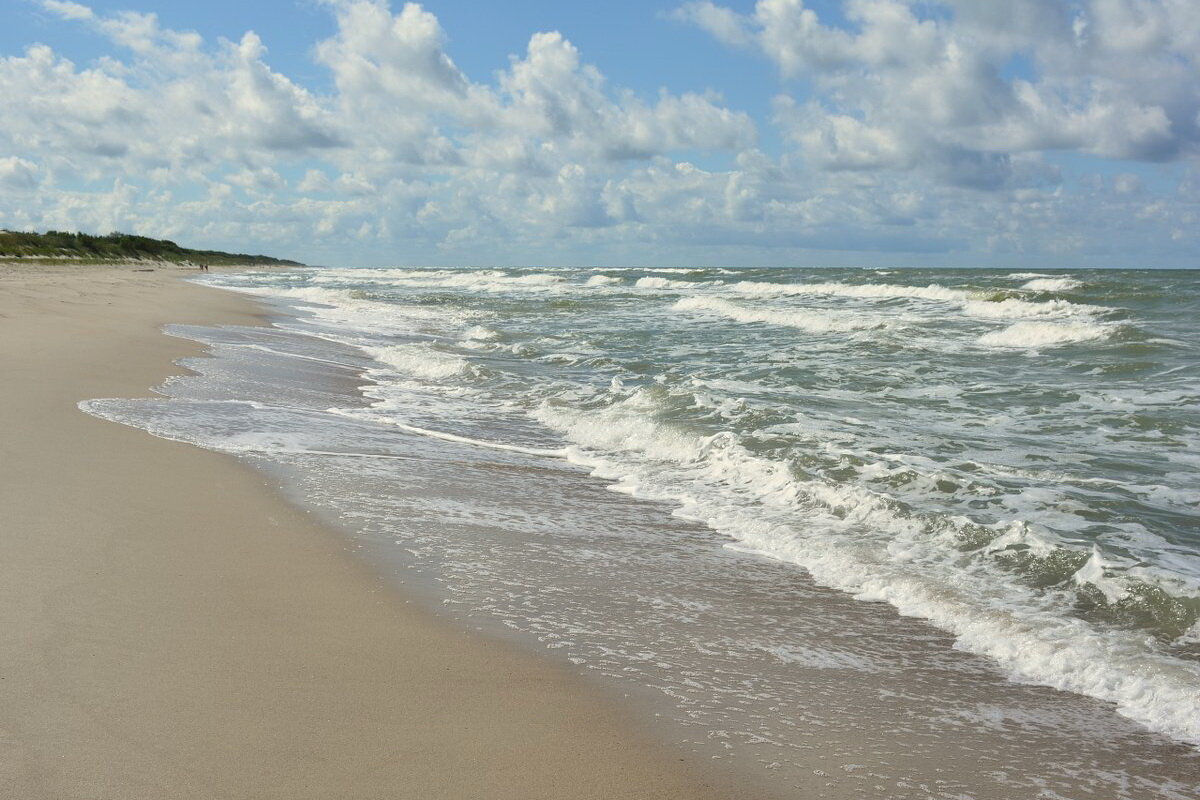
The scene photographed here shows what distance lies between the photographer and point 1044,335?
19.5 meters

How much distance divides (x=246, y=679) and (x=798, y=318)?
912 inches

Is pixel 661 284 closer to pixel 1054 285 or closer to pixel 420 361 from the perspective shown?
pixel 1054 285

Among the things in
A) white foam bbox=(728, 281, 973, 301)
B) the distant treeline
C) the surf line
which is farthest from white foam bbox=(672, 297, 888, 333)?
the distant treeline

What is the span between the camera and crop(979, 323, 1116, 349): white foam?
18406 millimetres

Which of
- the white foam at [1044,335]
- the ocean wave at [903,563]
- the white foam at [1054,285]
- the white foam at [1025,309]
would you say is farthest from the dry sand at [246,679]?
the white foam at [1054,285]

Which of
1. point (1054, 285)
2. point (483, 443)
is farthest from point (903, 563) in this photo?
point (1054, 285)

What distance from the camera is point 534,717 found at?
323cm

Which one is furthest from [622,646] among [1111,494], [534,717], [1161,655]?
[1111,494]

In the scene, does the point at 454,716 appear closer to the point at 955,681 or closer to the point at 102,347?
the point at 955,681

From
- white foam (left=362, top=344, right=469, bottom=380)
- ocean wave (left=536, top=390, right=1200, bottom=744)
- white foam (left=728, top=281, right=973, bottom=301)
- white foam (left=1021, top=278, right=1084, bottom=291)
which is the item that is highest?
white foam (left=1021, top=278, right=1084, bottom=291)

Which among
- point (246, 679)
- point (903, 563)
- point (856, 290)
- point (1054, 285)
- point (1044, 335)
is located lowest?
point (903, 563)

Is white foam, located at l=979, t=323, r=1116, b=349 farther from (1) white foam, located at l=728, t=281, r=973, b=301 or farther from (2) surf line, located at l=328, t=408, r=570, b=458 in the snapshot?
(2) surf line, located at l=328, t=408, r=570, b=458

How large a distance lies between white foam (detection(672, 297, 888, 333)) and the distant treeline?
122 ft

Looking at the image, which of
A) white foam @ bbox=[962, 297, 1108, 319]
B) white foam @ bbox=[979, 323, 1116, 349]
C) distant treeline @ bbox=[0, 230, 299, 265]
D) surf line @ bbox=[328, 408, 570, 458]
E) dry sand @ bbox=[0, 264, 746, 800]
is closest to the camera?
dry sand @ bbox=[0, 264, 746, 800]
